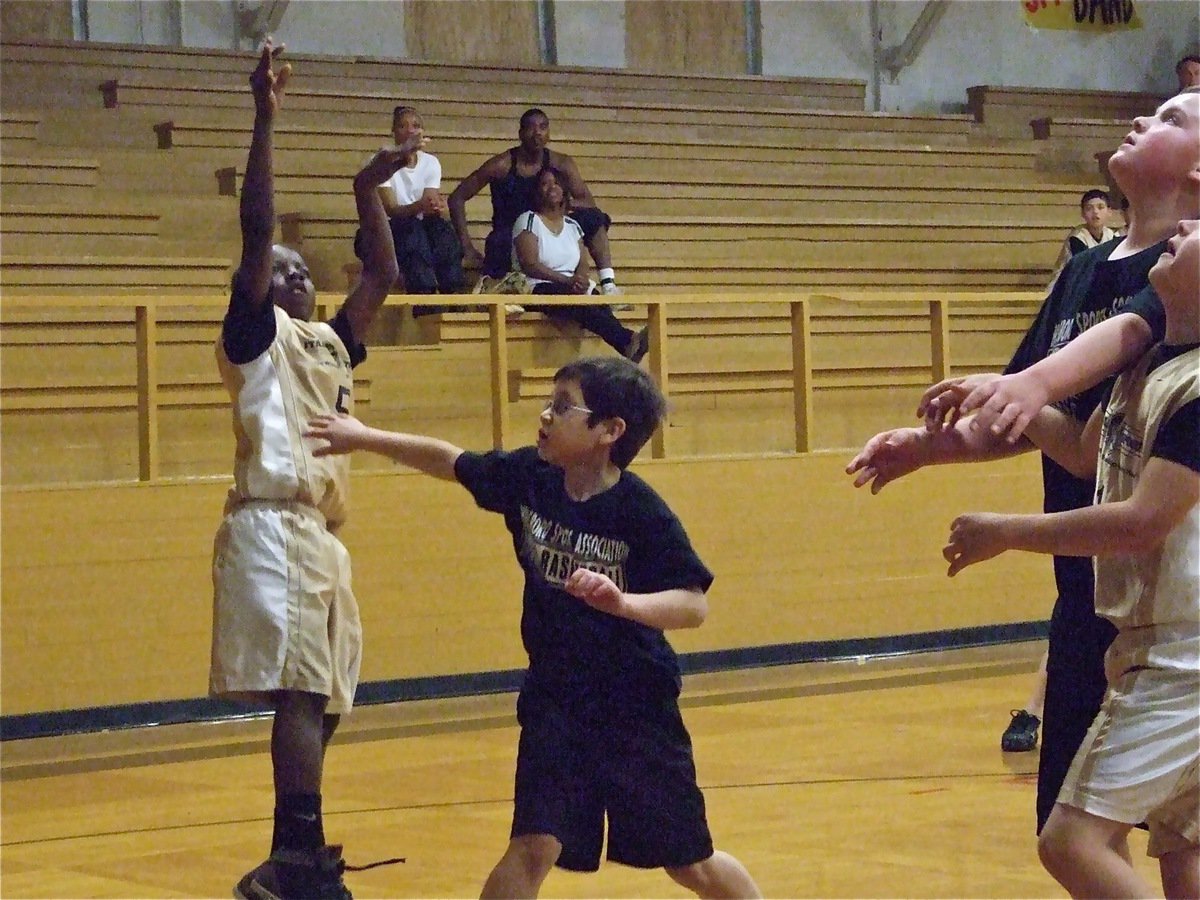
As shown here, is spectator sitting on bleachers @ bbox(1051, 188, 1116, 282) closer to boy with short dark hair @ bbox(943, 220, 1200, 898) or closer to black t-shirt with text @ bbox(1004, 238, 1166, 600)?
black t-shirt with text @ bbox(1004, 238, 1166, 600)

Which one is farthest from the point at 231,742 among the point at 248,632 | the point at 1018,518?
the point at 1018,518

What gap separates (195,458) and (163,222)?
2726mm

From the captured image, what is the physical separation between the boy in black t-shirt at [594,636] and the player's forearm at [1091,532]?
3.05 feet

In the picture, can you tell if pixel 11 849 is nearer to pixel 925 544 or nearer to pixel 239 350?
pixel 239 350

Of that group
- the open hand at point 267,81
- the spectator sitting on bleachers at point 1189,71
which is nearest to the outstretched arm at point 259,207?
the open hand at point 267,81

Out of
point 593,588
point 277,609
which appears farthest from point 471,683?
point 593,588

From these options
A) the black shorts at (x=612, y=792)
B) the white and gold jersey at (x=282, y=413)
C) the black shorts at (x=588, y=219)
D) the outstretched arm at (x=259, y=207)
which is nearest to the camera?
the black shorts at (x=612, y=792)

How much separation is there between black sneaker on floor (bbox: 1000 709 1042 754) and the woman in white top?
4164mm

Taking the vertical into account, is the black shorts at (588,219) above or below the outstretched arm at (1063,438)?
above

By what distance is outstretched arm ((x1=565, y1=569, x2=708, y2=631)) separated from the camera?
3678 millimetres

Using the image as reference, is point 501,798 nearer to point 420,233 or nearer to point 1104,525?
point 1104,525

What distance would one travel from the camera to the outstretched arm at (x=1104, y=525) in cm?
314

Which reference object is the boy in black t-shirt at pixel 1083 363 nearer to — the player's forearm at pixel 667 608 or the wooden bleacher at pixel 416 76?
the player's forearm at pixel 667 608

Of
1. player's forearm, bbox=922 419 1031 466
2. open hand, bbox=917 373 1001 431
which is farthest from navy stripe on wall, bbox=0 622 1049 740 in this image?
open hand, bbox=917 373 1001 431
